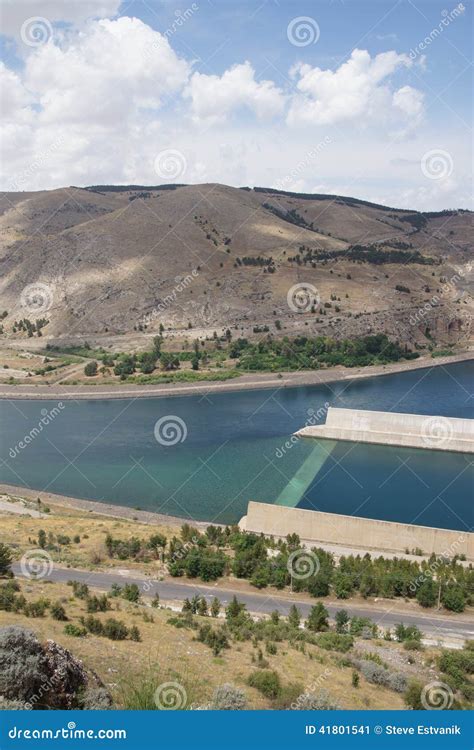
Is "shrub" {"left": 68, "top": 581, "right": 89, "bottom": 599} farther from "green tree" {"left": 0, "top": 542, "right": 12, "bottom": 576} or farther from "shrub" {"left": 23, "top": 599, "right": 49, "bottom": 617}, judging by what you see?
"green tree" {"left": 0, "top": 542, "right": 12, "bottom": 576}

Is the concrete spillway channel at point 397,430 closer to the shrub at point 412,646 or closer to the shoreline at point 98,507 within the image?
the shoreline at point 98,507

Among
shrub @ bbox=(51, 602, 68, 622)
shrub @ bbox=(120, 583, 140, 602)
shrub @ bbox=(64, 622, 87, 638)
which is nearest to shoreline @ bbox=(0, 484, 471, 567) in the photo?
shrub @ bbox=(120, 583, 140, 602)

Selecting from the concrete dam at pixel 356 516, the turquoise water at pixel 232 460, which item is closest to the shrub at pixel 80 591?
the concrete dam at pixel 356 516

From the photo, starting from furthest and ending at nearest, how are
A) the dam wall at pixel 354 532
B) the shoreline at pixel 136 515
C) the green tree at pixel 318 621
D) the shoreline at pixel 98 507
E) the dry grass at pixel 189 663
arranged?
the shoreline at pixel 98 507
the shoreline at pixel 136 515
the dam wall at pixel 354 532
the green tree at pixel 318 621
the dry grass at pixel 189 663

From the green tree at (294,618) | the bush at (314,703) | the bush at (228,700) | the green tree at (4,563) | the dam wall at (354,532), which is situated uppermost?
the dam wall at (354,532)

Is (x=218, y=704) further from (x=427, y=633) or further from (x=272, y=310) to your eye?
(x=272, y=310)

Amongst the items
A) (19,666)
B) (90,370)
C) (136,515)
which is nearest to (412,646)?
(19,666)
